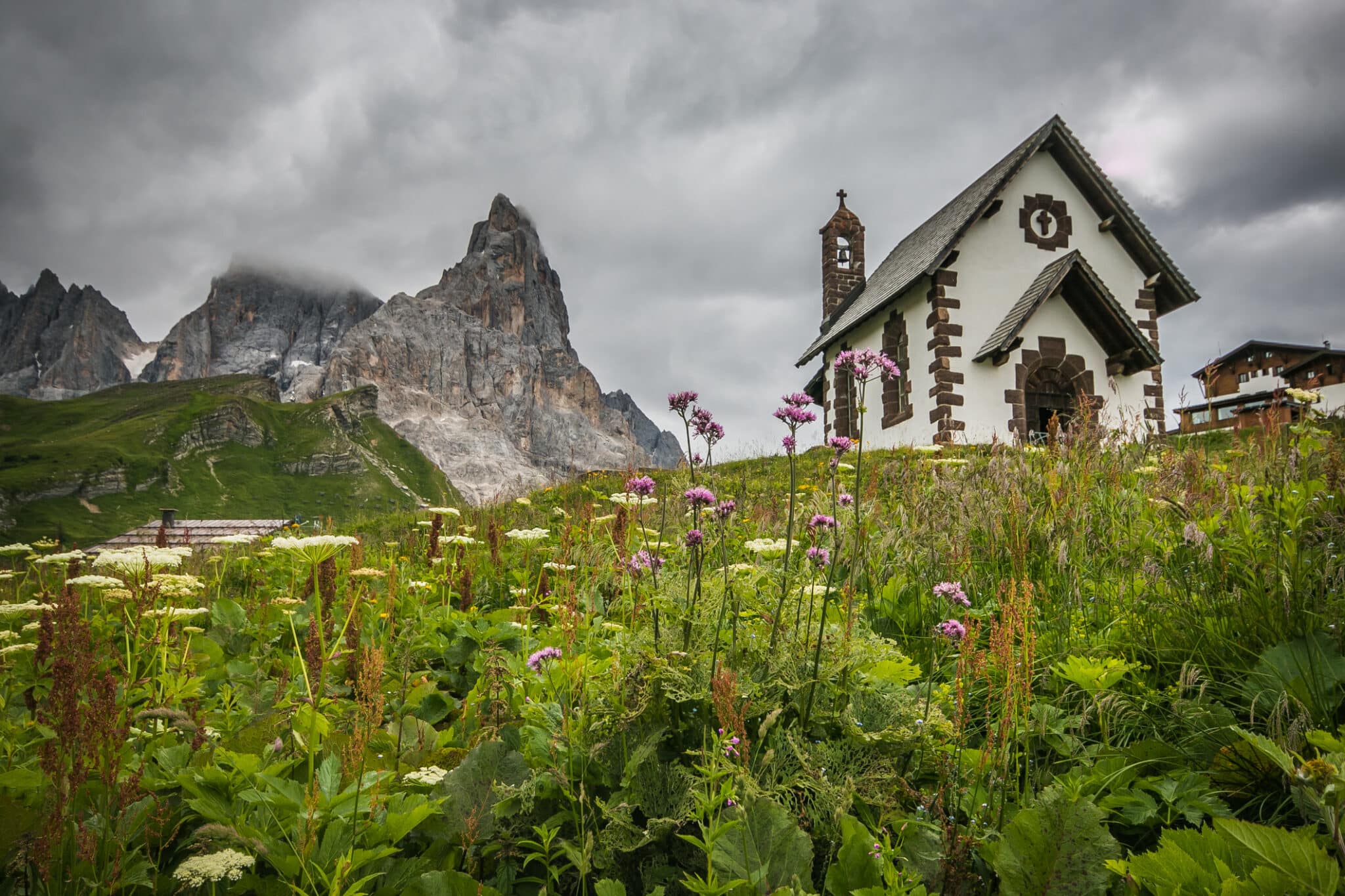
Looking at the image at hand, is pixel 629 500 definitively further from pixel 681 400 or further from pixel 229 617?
pixel 229 617

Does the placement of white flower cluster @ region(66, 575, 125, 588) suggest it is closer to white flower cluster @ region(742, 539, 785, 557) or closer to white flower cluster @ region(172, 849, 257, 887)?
white flower cluster @ region(172, 849, 257, 887)

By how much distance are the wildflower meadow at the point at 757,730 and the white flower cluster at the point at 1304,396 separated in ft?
1.59

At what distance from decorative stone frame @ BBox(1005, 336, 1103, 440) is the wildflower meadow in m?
14.2

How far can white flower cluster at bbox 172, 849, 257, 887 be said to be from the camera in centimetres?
141

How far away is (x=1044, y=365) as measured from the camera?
1692 cm

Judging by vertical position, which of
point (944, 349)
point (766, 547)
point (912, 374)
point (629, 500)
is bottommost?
point (766, 547)

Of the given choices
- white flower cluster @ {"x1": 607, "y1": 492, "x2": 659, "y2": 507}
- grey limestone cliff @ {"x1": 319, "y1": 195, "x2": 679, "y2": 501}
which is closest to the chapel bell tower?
white flower cluster @ {"x1": 607, "y1": 492, "x2": 659, "y2": 507}

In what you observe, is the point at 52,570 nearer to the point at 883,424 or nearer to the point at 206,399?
the point at 883,424

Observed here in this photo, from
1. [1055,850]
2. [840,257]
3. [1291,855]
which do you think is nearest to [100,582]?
[1055,850]

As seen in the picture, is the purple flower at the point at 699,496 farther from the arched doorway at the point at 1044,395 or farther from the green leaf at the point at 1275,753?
the arched doorway at the point at 1044,395

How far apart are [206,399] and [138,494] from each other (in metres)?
33.5

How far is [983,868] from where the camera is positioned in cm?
179

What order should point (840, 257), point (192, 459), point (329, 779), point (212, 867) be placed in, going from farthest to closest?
point (192, 459) → point (840, 257) → point (329, 779) → point (212, 867)

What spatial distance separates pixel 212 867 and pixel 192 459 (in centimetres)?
12998
